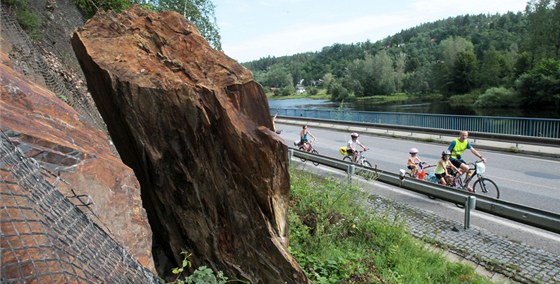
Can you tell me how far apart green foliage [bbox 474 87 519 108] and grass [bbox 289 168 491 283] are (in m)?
55.0

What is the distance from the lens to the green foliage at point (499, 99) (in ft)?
173

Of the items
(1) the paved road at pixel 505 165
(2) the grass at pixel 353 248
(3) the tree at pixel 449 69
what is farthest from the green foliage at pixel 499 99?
(2) the grass at pixel 353 248

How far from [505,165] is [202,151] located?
14.0m

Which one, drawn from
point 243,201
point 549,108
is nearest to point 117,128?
point 243,201

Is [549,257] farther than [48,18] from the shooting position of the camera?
No

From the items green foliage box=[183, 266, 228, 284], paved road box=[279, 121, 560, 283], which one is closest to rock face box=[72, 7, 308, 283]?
green foliage box=[183, 266, 228, 284]

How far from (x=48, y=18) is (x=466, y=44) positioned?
9453cm

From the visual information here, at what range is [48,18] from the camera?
12555 millimetres

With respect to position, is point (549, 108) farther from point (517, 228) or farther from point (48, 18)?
point (48, 18)

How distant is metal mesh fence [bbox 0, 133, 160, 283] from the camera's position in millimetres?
1633

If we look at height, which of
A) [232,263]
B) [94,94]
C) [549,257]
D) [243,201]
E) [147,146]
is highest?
[94,94]

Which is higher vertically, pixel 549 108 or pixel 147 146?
pixel 147 146

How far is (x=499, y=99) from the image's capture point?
178ft

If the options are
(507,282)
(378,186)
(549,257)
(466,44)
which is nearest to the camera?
(507,282)
